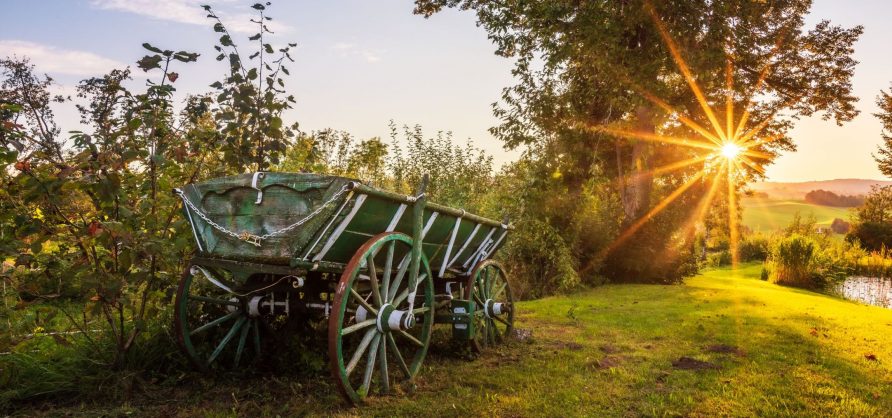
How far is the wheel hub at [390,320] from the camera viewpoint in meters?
4.09

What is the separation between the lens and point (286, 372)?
4.55 meters

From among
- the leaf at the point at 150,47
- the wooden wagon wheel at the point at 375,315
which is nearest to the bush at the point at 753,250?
the wooden wagon wheel at the point at 375,315

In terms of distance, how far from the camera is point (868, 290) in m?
17.0

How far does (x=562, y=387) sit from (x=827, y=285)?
16.4 metres

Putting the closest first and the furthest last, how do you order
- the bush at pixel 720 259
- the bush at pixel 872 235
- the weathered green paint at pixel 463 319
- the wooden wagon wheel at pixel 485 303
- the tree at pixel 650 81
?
1. the weathered green paint at pixel 463 319
2. the wooden wagon wheel at pixel 485 303
3. the tree at pixel 650 81
4. the bush at pixel 872 235
5. the bush at pixel 720 259

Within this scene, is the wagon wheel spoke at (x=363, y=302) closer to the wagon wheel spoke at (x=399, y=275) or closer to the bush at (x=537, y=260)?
the wagon wheel spoke at (x=399, y=275)

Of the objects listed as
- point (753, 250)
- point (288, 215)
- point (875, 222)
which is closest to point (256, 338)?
point (288, 215)

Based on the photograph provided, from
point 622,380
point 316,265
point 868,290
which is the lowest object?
point 868,290

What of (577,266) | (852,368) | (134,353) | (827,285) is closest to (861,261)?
(827,285)

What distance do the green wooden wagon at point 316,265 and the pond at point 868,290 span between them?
15116mm

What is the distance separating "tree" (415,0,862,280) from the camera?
1305cm

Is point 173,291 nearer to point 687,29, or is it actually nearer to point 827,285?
point 687,29

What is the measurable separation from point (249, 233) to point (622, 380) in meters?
3.44

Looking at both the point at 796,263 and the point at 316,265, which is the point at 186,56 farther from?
the point at 796,263
